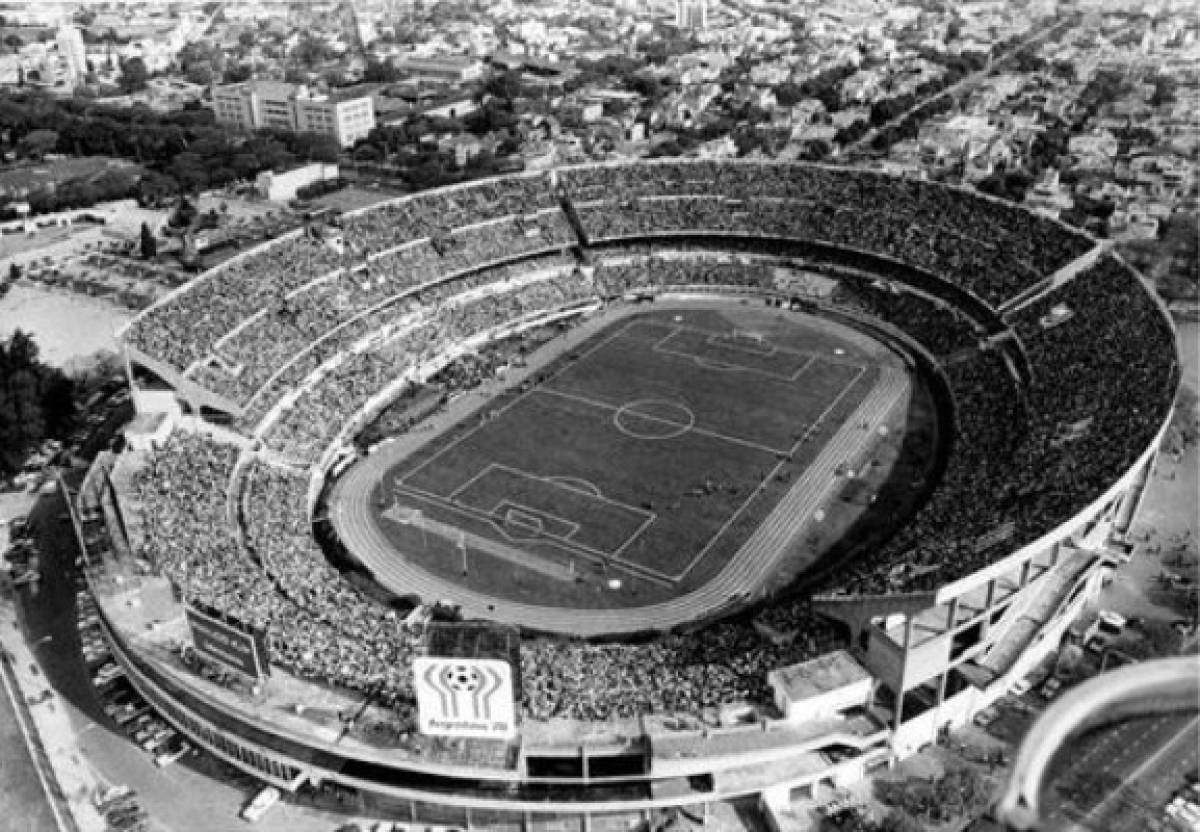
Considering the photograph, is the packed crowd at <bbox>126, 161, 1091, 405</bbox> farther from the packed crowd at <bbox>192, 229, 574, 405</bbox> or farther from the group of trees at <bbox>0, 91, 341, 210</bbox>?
the group of trees at <bbox>0, 91, 341, 210</bbox>

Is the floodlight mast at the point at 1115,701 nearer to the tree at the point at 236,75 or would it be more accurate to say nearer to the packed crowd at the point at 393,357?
the packed crowd at the point at 393,357

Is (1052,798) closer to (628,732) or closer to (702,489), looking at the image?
(628,732)

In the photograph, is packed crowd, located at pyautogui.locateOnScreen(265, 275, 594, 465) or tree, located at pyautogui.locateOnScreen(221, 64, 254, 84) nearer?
packed crowd, located at pyautogui.locateOnScreen(265, 275, 594, 465)

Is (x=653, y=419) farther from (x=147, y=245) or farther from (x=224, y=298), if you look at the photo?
(x=147, y=245)

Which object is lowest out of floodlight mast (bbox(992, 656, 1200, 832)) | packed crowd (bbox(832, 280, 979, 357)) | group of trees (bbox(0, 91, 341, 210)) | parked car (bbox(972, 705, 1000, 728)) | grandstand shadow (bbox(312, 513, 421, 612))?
group of trees (bbox(0, 91, 341, 210))

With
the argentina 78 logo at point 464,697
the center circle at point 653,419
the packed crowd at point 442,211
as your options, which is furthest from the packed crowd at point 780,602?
the center circle at point 653,419

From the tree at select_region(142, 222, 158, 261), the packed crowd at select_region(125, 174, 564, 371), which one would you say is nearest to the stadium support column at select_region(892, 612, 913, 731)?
the packed crowd at select_region(125, 174, 564, 371)

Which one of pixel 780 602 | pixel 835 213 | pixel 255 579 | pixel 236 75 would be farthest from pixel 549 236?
pixel 236 75
